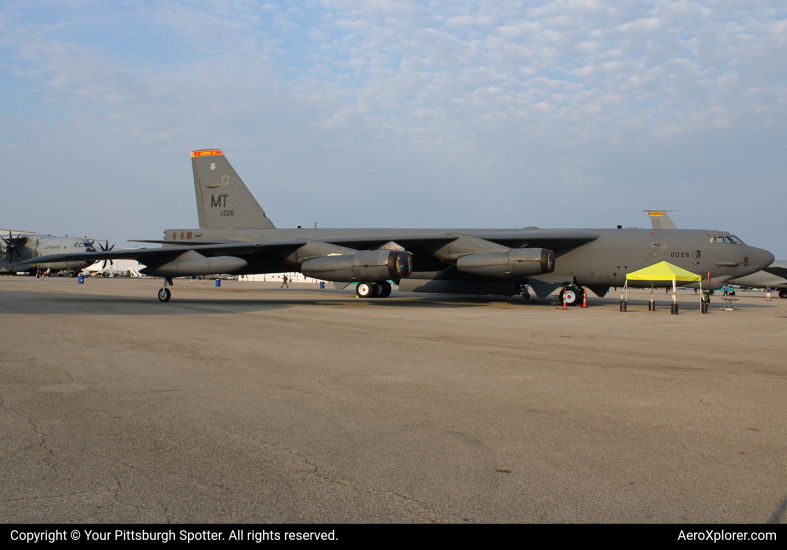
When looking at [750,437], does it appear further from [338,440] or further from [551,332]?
[551,332]

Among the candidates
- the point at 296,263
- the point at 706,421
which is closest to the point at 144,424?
the point at 706,421

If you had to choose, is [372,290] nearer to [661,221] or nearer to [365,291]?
[365,291]

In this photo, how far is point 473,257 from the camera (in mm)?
19078

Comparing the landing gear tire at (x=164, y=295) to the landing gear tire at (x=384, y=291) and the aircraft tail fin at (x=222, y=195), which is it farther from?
the landing gear tire at (x=384, y=291)

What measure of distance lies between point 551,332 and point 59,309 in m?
13.4

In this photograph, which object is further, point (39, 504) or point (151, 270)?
point (151, 270)

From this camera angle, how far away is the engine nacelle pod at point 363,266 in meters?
17.5

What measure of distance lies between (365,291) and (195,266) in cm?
731

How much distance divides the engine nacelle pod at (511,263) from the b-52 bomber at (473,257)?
0.11ft

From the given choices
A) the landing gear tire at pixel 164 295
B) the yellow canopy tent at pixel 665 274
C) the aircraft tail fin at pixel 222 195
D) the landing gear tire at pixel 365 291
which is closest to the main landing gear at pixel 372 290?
the landing gear tire at pixel 365 291

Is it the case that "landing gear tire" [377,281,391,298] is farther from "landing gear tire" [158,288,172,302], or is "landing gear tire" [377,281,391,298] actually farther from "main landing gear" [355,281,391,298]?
"landing gear tire" [158,288,172,302]

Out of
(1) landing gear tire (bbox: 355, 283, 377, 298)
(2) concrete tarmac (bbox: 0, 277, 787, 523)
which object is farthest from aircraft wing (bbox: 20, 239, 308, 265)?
(2) concrete tarmac (bbox: 0, 277, 787, 523)

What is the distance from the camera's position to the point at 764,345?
9578mm

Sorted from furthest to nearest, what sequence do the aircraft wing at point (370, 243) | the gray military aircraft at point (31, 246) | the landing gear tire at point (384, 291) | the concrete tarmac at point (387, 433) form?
the gray military aircraft at point (31, 246) → the landing gear tire at point (384, 291) → the aircraft wing at point (370, 243) → the concrete tarmac at point (387, 433)
